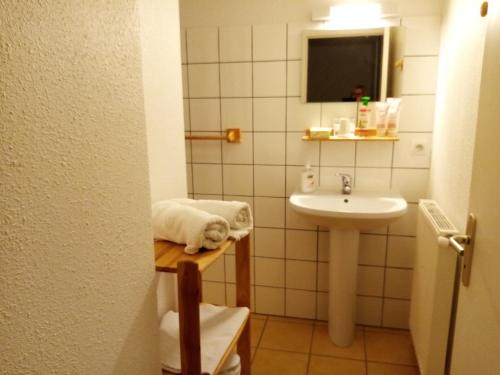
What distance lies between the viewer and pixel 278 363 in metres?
2.02

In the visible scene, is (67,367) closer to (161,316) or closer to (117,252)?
(117,252)

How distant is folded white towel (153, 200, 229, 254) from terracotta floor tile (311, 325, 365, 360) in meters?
1.36

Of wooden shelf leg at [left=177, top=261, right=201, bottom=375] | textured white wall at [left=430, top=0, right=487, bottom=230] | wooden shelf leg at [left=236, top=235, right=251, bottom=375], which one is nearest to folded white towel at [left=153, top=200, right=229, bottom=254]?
wooden shelf leg at [left=177, top=261, right=201, bottom=375]

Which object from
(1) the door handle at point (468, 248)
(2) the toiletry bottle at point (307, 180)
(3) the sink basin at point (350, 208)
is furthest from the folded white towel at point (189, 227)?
(2) the toiletry bottle at point (307, 180)

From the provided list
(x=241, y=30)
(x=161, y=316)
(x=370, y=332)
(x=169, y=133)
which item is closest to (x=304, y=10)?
(x=241, y=30)

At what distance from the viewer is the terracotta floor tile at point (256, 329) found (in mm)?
2221

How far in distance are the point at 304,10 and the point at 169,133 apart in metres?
1.18

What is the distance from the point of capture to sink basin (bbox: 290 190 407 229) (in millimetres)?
1745

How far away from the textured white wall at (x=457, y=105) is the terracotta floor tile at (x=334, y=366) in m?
0.93

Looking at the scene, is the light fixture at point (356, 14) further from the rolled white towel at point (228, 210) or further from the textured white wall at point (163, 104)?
the rolled white towel at point (228, 210)

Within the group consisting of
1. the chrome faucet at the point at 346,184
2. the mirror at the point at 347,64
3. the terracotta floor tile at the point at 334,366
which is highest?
the mirror at the point at 347,64

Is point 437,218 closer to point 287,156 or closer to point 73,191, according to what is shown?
point 287,156

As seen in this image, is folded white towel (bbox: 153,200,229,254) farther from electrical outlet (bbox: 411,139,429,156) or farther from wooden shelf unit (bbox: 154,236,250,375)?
electrical outlet (bbox: 411,139,429,156)

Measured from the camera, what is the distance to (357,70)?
203cm
